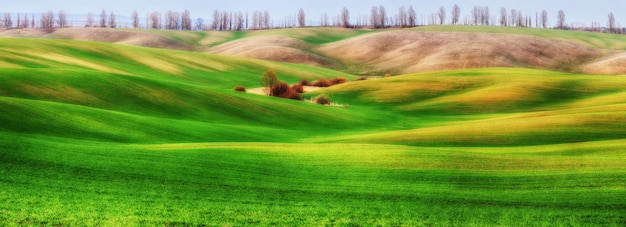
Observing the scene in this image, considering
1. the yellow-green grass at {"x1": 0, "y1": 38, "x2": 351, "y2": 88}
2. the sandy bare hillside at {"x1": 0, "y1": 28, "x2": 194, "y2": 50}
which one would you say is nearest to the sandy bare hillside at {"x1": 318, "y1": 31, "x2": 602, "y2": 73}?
the yellow-green grass at {"x1": 0, "y1": 38, "x2": 351, "y2": 88}

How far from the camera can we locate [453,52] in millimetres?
119312

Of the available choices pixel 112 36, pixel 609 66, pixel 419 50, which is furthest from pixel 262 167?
pixel 112 36

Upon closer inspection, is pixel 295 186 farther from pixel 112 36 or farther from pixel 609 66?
pixel 112 36

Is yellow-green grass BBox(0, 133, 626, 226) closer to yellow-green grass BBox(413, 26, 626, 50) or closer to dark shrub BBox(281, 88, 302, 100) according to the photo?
dark shrub BBox(281, 88, 302, 100)

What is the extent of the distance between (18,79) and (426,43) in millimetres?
105451

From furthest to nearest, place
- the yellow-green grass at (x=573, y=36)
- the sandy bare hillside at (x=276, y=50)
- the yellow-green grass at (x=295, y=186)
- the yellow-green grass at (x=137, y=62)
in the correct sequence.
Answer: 1. the yellow-green grass at (x=573, y=36)
2. the sandy bare hillside at (x=276, y=50)
3. the yellow-green grass at (x=137, y=62)
4. the yellow-green grass at (x=295, y=186)

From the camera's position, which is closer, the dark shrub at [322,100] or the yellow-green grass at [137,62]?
the dark shrub at [322,100]

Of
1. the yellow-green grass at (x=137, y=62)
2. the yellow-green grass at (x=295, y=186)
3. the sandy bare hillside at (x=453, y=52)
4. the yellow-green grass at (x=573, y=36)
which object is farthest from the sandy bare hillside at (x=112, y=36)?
the yellow-green grass at (x=295, y=186)

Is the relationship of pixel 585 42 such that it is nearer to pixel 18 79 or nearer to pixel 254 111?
pixel 254 111

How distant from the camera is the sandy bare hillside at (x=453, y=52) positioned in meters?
114

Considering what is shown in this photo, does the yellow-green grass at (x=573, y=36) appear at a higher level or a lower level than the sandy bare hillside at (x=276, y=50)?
higher

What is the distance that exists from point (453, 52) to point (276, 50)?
33.8 meters

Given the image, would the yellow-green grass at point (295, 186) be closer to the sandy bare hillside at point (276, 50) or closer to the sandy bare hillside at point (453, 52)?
the sandy bare hillside at point (453, 52)

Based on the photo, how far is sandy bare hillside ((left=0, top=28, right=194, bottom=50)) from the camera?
515 ft
